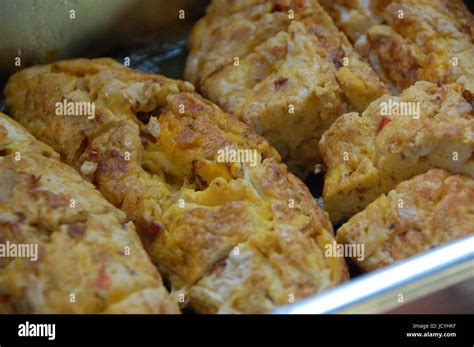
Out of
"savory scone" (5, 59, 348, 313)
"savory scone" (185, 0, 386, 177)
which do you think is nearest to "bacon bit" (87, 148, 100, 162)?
"savory scone" (5, 59, 348, 313)

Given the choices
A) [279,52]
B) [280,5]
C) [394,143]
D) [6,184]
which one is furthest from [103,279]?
[280,5]

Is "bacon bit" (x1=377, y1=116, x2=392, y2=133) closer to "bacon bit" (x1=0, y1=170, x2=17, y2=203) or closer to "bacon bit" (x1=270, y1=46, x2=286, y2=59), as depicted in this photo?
"bacon bit" (x1=270, y1=46, x2=286, y2=59)

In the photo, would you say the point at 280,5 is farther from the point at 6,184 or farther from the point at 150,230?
the point at 6,184

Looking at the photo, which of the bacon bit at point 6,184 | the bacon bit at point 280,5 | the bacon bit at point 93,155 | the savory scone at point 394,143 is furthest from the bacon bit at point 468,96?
the bacon bit at point 6,184

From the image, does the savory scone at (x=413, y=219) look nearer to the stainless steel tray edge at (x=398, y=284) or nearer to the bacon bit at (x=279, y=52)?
the stainless steel tray edge at (x=398, y=284)

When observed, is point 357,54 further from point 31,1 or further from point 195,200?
point 31,1
